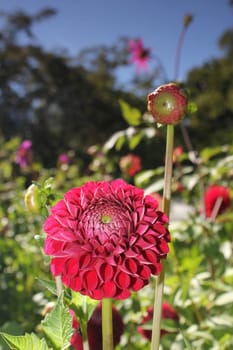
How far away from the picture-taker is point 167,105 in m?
0.37

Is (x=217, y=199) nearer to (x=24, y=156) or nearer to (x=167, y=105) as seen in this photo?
(x=167, y=105)

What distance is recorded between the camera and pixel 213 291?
0.94 metres

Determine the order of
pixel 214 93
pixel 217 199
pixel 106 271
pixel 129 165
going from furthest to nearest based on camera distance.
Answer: pixel 214 93
pixel 129 165
pixel 217 199
pixel 106 271

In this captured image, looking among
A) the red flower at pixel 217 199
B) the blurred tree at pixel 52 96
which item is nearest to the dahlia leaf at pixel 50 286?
the red flower at pixel 217 199

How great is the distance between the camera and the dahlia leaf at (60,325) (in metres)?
0.35

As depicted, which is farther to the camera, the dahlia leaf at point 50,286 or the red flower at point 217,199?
the red flower at point 217,199

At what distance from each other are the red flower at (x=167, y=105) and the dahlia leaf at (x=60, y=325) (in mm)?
149

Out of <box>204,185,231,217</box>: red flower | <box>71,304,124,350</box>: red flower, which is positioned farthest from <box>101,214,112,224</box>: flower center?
<box>204,185,231,217</box>: red flower

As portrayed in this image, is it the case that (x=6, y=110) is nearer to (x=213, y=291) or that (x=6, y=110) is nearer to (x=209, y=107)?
(x=209, y=107)

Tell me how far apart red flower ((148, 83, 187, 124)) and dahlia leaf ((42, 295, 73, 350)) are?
0.15m

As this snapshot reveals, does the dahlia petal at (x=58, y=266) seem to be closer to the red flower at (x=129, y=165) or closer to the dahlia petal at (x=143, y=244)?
the dahlia petal at (x=143, y=244)

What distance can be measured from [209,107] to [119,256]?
910 centimetres

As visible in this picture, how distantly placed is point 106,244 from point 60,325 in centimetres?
8

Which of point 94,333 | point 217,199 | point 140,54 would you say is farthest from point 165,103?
point 140,54
